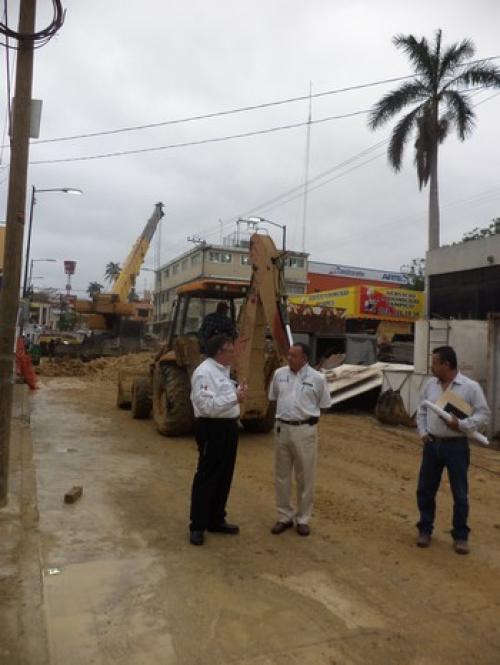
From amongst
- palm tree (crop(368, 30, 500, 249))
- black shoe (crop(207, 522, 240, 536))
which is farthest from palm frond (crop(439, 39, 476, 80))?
black shoe (crop(207, 522, 240, 536))

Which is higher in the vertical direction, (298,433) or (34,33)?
(34,33)

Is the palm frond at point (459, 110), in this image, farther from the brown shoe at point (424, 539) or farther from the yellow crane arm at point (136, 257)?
the brown shoe at point (424, 539)

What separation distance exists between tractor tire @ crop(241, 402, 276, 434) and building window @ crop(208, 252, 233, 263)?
51.7 meters

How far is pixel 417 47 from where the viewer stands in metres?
27.3

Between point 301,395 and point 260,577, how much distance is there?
1.67m

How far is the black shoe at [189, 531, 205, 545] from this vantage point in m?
5.21

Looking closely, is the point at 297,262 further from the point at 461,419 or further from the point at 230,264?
the point at 461,419

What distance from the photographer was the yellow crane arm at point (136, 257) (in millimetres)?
31625

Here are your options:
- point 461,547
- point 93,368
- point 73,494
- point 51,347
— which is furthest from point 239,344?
point 51,347

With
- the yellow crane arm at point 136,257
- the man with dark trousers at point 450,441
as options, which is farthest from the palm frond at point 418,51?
the man with dark trousers at point 450,441

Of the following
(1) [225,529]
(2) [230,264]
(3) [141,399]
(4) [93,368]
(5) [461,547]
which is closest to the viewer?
(5) [461,547]

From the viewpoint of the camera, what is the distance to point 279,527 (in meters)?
5.59

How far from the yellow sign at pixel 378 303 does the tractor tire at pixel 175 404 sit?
64.0 feet

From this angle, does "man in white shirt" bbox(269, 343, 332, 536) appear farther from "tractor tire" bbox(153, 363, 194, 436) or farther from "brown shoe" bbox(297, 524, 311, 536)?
"tractor tire" bbox(153, 363, 194, 436)
